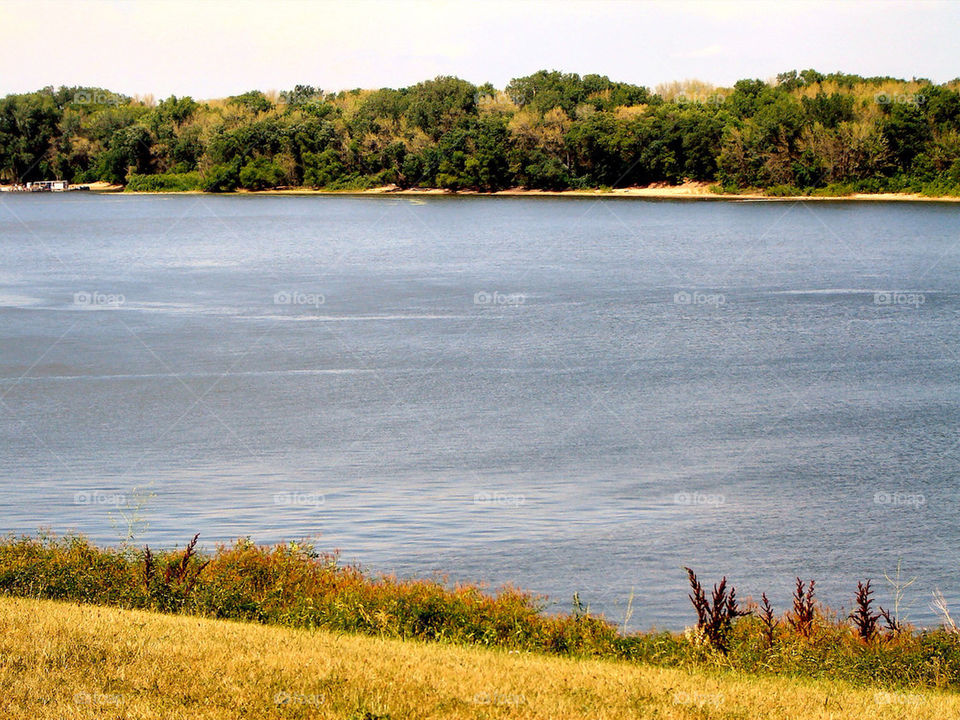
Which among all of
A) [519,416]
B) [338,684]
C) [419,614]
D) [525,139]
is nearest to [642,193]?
[525,139]

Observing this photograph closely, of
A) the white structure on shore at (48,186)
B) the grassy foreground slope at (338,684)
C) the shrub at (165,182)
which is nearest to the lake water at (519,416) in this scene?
the grassy foreground slope at (338,684)

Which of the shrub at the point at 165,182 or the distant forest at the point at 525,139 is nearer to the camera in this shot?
the distant forest at the point at 525,139

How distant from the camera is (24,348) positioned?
40156 millimetres

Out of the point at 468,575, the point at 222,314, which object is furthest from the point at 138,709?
the point at 222,314

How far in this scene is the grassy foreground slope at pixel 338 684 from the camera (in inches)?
418

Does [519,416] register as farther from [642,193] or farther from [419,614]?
[642,193]

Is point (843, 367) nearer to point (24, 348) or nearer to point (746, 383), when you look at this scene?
point (746, 383)

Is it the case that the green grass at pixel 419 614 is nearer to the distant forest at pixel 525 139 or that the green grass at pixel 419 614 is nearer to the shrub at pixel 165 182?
the distant forest at pixel 525 139

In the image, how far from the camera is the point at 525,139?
13925 cm

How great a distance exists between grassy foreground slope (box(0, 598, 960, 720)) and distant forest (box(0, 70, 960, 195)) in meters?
114

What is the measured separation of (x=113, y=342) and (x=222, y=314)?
23.4ft

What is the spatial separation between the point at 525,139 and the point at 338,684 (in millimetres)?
131331

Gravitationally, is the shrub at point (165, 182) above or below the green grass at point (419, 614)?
above

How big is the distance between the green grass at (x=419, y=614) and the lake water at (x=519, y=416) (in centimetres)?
279
